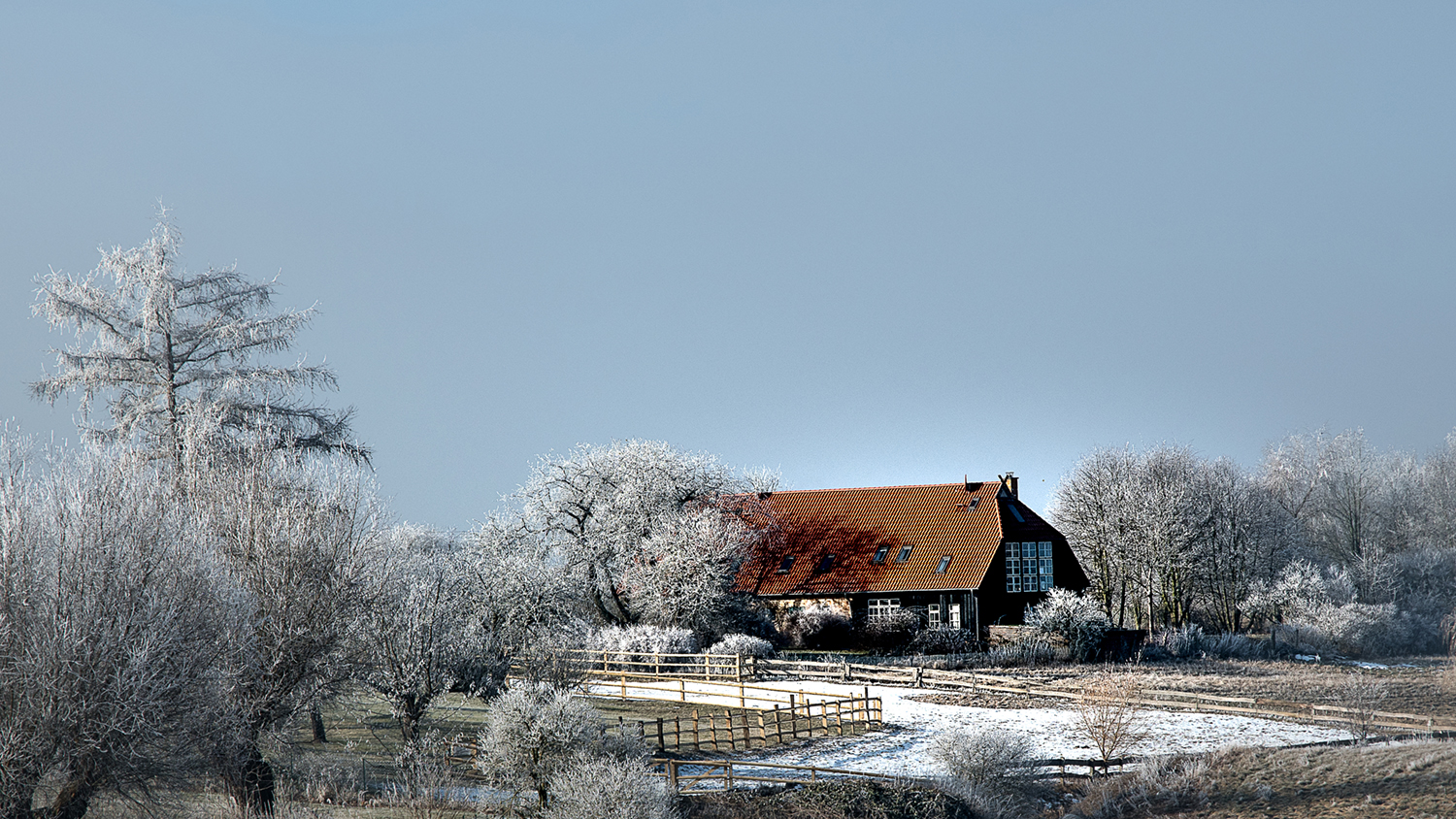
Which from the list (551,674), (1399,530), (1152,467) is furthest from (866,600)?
(1399,530)

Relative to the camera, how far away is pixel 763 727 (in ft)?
87.8

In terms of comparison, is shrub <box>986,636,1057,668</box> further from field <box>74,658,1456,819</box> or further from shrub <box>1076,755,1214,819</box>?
shrub <box>1076,755,1214,819</box>

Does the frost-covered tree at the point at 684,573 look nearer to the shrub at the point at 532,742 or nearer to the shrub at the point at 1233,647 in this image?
the shrub at the point at 1233,647

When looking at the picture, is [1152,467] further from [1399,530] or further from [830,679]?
[830,679]

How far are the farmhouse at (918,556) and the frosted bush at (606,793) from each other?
26.2 m

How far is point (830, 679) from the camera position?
3519 centimetres

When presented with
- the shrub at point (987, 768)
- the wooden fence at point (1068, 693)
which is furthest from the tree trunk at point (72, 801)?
the wooden fence at point (1068, 693)

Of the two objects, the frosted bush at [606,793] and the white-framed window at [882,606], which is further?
the white-framed window at [882,606]

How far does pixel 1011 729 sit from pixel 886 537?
18.4 m

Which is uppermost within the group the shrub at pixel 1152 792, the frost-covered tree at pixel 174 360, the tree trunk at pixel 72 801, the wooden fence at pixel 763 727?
the frost-covered tree at pixel 174 360

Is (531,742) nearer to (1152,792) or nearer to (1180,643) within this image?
(1152,792)

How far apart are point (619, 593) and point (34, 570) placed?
33.7m

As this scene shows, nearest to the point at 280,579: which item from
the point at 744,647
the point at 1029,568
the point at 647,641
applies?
the point at 744,647

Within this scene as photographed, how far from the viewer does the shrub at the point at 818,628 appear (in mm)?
42188
